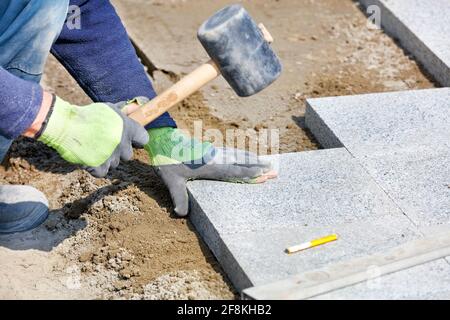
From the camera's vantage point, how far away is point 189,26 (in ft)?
20.0

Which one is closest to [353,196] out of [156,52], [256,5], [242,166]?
[242,166]

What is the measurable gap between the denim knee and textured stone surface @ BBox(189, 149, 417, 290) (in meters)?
0.91

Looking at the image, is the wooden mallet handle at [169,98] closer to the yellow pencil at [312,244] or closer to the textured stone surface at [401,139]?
the yellow pencil at [312,244]

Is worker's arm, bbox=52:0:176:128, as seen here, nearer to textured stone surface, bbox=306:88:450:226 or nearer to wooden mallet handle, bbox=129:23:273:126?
wooden mallet handle, bbox=129:23:273:126

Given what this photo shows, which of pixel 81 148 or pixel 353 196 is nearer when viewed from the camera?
pixel 81 148

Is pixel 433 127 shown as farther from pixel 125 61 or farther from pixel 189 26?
pixel 189 26

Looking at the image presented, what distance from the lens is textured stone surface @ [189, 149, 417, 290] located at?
12.3 ft

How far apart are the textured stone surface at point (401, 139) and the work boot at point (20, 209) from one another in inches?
59.3

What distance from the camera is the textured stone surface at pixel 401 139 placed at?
415cm

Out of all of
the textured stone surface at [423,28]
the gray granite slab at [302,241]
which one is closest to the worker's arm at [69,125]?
the gray granite slab at [302,241]

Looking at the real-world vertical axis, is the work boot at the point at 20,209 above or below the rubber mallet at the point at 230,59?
below

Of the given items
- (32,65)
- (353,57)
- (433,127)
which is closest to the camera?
(32,65)

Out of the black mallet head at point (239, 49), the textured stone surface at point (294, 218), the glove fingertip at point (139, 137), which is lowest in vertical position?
the textured stone surface at point (294, 218)

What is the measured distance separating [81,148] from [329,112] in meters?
1.64
